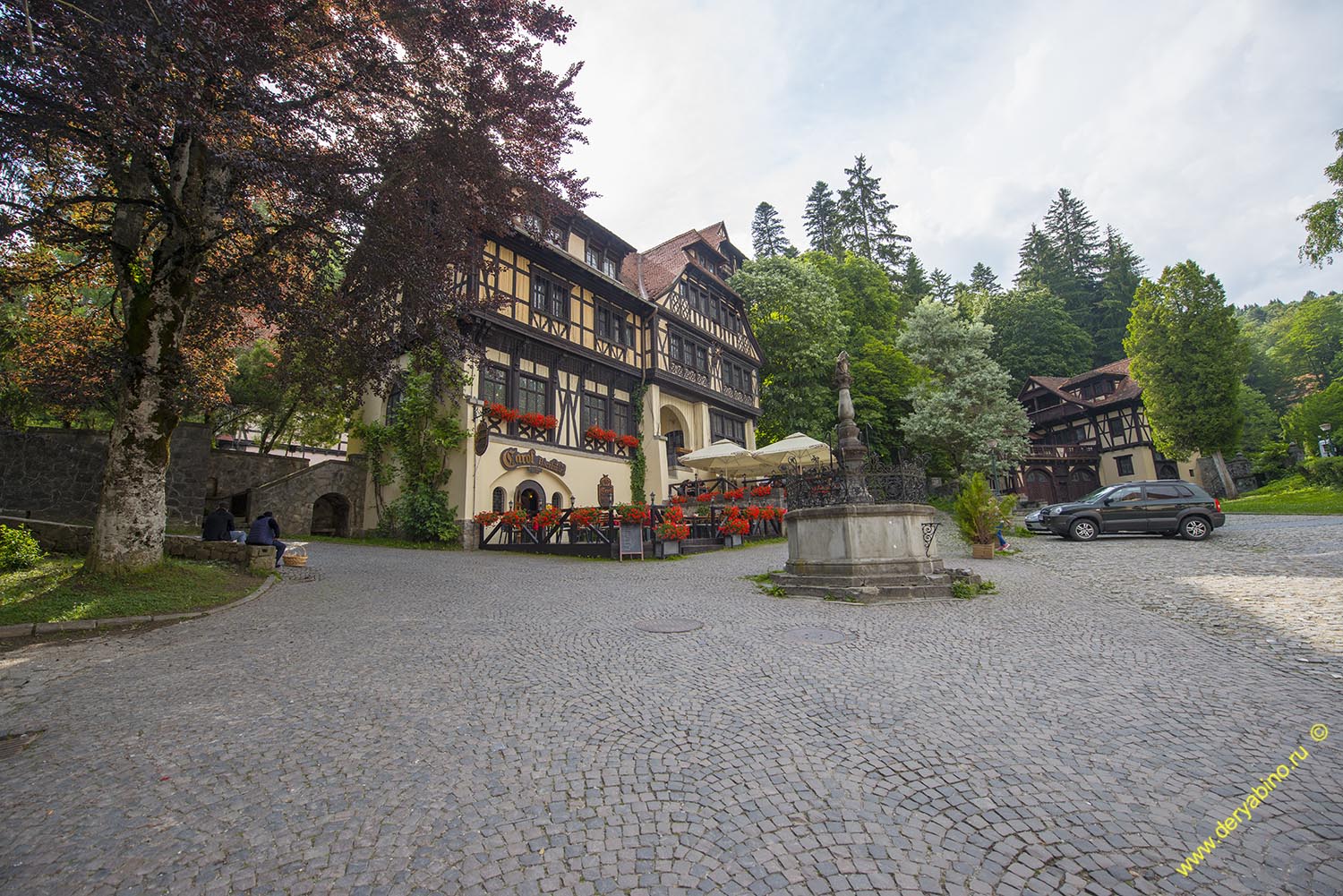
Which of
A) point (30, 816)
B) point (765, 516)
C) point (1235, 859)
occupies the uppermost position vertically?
point (765, 516)

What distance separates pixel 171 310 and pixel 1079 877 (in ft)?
39.3

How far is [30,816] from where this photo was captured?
2.97 meters

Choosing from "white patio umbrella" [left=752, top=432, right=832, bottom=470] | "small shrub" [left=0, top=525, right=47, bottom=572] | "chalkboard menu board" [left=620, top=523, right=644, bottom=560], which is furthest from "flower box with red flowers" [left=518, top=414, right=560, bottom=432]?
"small shrub" [left=0, top=525, right=47, bottom=572]

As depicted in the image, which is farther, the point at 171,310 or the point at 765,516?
the point at 765,516

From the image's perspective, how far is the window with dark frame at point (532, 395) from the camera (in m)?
20.0

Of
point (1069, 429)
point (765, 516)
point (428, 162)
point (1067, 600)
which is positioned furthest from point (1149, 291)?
point (428, 162)

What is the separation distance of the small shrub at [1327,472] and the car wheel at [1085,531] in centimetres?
1747

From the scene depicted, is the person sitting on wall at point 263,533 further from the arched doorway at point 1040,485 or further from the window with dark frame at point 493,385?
the arched doorway at point 1040,485

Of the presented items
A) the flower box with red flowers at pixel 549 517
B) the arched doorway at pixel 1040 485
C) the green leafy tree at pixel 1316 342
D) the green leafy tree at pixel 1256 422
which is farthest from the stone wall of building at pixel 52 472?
the green leafy tree at pixel 1316 342

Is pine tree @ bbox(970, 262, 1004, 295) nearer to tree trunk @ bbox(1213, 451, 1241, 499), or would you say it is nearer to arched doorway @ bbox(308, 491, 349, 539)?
tree trunk @ bbox(1213, 451, 1241, 499)

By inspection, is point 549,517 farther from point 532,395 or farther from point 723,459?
point 723,459

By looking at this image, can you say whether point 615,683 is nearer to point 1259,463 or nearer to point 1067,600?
point 1067,600

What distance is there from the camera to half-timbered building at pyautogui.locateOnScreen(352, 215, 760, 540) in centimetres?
1869

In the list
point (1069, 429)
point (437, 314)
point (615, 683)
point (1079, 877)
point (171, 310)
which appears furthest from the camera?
point (1069, 429)
